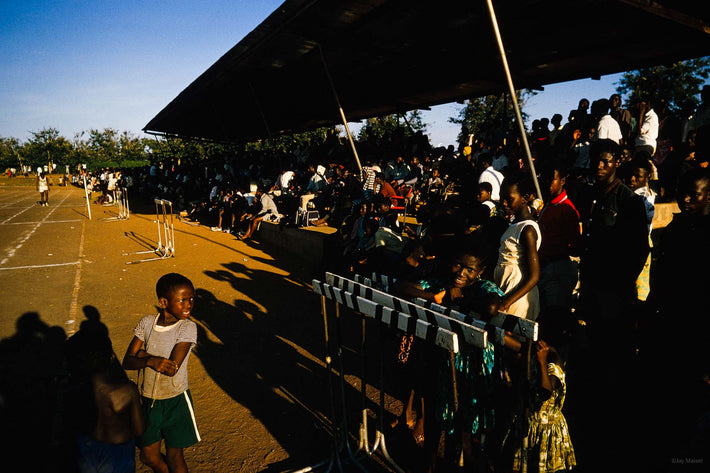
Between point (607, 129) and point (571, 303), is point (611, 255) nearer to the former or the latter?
point (571, 303)

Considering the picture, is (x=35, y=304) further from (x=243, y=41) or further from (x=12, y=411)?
(x=243, y=41)

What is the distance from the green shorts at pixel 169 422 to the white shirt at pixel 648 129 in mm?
8713

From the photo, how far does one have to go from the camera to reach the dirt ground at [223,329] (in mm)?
3434

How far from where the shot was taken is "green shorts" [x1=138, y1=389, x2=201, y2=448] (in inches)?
102

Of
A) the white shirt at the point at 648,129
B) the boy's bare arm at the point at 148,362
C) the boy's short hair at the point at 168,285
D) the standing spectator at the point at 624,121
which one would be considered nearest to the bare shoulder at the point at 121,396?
the boy's bare arm at the point at 148,362

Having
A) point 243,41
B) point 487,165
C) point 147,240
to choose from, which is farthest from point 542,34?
point 147,240

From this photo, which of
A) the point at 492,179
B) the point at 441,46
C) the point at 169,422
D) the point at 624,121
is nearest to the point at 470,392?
the point at 169,422

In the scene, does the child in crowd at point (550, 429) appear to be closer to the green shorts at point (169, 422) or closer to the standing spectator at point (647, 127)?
the green shorts at point (169, 422)

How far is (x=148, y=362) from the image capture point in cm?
252

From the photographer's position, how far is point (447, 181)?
1130cm

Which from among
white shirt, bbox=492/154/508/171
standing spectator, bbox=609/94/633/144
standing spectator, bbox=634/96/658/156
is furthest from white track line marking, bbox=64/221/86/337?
standing spectator, bbox=609/94/633/144

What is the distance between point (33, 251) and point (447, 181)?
12.2 m

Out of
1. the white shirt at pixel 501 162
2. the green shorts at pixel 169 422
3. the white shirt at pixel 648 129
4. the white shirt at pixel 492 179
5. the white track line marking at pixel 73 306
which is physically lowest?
the white track line marking at pixel 73 306

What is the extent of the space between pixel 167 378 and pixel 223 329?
3.20 m
